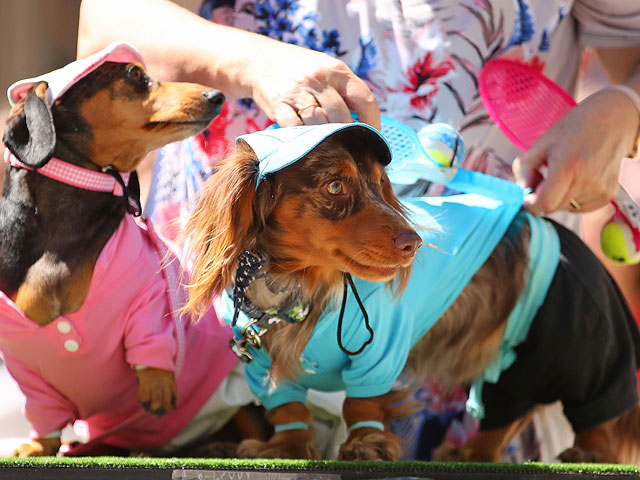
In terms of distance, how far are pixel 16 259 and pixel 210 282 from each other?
1.23 ft

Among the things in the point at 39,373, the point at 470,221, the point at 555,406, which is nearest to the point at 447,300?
the point at 470,221

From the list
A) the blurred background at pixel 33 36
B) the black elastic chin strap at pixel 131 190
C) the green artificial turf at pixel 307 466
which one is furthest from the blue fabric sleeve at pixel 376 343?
the blurred background at pixel 33 36

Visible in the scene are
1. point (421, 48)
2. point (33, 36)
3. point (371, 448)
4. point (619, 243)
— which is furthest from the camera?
point (33, 36)

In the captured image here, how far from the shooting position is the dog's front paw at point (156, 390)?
1.43 meters

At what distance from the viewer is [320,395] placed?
1689 millimetres

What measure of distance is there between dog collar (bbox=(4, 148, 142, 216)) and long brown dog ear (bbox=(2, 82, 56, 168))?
0.10 ft

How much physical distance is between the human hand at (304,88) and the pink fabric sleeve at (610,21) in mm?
850

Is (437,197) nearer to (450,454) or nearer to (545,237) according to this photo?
(545,237)

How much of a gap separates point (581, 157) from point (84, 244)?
1.00m

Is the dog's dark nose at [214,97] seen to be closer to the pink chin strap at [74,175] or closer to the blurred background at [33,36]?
the pink chin strap at [74,175]

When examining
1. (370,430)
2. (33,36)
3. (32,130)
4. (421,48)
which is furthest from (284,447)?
(33,36)

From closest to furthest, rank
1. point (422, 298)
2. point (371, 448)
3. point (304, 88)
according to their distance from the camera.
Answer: point (304, 88) < point (371, 448) < point (422, 298)

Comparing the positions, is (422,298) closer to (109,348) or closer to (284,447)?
(284,447)

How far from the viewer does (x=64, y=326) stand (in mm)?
1377
